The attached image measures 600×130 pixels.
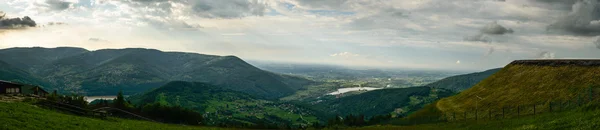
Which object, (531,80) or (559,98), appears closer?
(559,98)

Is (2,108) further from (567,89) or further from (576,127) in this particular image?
(567,89)

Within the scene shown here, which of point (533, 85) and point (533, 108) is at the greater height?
point (533, 85)

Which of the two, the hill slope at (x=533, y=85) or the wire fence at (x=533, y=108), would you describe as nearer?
the wire fence at (x=533, y=108)

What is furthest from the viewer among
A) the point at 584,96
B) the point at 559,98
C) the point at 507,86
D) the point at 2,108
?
the point at 507,86

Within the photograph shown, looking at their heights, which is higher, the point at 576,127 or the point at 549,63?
the point at 549,63

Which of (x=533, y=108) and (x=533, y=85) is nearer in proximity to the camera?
(x=533, y=108)

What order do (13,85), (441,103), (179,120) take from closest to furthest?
(13,85)
(441,103)
(179,120)

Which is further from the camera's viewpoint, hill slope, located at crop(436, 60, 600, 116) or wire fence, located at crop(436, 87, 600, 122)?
hill slope, located at crop(436, 60, 600, 116)

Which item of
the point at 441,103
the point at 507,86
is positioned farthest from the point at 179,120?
the point at 507,86
